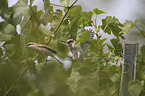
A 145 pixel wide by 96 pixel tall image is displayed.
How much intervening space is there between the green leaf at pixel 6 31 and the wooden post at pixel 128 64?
0.44 m

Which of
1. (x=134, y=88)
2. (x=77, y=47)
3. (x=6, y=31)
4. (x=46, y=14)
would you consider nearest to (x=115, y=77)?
(x=134, y=88)

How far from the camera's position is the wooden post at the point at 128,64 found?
63cm

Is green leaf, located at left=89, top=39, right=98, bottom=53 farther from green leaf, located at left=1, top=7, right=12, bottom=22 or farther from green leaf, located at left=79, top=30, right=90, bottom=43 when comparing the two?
green leaf, located at left=1, top=7, right=12, bottom=22

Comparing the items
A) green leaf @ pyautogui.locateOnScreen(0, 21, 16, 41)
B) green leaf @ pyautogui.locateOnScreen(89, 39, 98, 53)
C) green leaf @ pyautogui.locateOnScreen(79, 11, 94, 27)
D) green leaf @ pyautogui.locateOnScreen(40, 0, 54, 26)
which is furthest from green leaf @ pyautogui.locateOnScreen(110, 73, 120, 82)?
green leaf @ pyautogui.locateOnScreen(0, 21, 16, 41)

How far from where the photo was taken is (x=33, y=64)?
66 centimetres

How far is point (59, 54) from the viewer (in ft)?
2.57

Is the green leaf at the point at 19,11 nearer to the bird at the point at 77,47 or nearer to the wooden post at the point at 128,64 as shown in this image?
the bird at the point at 77,47

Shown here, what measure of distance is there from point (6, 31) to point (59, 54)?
0.24 metres

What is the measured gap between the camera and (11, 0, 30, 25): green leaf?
0.72m

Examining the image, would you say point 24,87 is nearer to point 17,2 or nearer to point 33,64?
point 33,64

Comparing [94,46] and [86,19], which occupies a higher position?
[86,19]

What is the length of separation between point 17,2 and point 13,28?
11 centimetres

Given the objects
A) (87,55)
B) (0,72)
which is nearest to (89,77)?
(87,55)

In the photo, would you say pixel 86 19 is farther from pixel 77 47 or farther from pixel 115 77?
pixel 115 77
